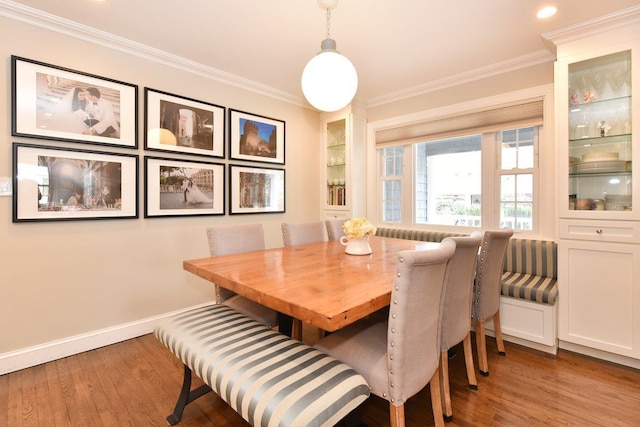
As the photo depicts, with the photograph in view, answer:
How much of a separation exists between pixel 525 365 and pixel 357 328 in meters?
1.57

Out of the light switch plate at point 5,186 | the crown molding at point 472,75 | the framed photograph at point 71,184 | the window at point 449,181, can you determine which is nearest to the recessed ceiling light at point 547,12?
the crown molding at point 472,75

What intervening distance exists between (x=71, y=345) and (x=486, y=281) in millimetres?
3116

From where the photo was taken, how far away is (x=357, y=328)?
1572 mm

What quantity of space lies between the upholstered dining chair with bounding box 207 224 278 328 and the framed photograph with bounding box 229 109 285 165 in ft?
4.13

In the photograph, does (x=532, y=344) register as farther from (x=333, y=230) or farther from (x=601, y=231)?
(x=333, y=230)

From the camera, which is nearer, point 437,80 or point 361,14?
point 361,14

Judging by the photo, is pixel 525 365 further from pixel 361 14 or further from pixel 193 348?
pixel 361 14

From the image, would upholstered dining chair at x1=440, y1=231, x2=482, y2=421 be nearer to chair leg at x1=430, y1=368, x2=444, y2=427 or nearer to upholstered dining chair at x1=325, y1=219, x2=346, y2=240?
chair leg at x1=430, y1=368, x2=444, y2=427

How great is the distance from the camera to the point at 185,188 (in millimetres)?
2982

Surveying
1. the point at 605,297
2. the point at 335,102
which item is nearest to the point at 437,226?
the point at 605,297

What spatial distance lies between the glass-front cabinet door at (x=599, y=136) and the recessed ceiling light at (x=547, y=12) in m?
0.44

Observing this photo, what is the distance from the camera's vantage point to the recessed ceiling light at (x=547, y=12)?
213 centimetres

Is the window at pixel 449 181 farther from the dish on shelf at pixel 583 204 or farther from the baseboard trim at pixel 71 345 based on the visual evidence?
the baseboard trim at pixel 71 345

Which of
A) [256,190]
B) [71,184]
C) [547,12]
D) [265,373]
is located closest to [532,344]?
[265,373]
